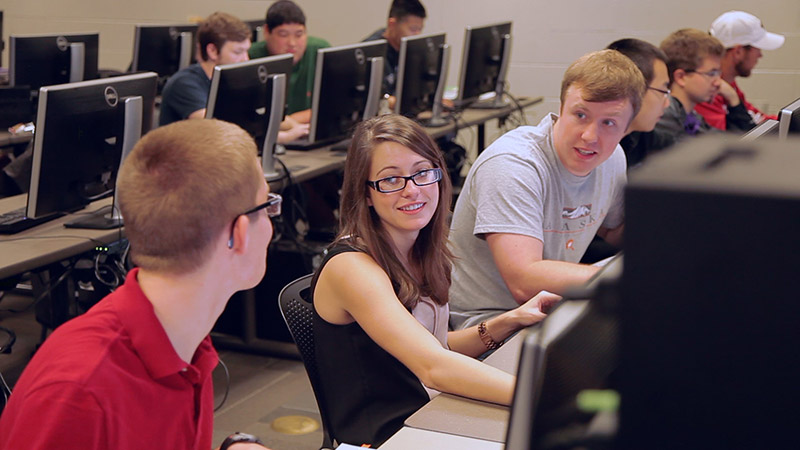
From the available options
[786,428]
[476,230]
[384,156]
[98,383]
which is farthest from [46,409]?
[476,230]

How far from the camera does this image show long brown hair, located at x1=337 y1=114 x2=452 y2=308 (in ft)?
5.41

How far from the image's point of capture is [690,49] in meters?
3.68

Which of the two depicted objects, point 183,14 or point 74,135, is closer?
point 74,135

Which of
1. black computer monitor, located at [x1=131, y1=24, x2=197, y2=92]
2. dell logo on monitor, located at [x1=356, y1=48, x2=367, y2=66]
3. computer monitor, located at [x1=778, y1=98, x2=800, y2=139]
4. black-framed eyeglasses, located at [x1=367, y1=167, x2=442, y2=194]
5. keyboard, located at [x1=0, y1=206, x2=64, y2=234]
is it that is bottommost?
keyboard, located at [x1=0, y1=206, x2=64, y2=234]

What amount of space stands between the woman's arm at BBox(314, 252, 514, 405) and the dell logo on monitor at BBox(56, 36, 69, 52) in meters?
3.49

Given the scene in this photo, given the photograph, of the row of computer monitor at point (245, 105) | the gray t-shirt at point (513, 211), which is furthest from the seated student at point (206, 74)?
the gray t-shirt at point (513, 211)

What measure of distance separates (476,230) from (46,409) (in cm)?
120

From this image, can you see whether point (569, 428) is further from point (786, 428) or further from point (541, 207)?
point (541, 207)

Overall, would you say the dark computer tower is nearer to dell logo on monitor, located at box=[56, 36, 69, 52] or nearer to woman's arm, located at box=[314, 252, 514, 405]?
woman's arm, located at box=[314, 252, 514, 405]

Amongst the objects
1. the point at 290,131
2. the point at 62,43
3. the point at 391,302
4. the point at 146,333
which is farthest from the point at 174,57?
the point at 146,333

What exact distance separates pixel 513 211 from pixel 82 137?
1.36m

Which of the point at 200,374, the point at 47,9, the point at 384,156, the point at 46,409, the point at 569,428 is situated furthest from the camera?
the point at 47,9

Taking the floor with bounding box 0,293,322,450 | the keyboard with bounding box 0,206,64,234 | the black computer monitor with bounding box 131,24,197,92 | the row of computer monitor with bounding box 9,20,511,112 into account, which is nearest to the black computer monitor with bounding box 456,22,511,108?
the row of computer monitor with bounding box 9,20,511,112

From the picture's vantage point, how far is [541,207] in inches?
80.2
